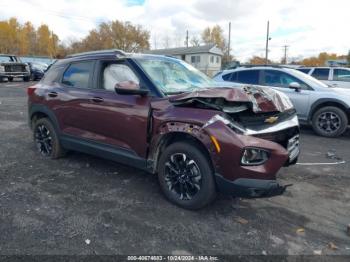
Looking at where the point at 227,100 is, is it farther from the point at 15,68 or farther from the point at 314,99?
the point at 15,68

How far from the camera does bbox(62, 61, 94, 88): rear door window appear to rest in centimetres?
450

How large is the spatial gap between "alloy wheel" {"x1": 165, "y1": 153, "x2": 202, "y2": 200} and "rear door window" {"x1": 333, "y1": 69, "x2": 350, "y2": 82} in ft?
36.9

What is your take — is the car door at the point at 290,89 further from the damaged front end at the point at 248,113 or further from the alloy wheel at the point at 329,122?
the damaged front end at the point at 248,113

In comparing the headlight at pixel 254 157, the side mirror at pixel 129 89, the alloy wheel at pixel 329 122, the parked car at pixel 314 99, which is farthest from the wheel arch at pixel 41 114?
the alloy wheel at pixel 329 122

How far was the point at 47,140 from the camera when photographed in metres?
5.35

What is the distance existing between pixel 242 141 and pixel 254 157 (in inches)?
9.5

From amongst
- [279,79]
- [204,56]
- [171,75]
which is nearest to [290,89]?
[279,79]

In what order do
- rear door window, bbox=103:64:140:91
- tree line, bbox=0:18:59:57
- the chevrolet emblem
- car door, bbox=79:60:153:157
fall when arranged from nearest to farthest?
the chevrolet emblem < car door, bbox=79:60:153:157 < rear door window, bbox=103:64:140:91 < tree line, bbox=0:18:59:57

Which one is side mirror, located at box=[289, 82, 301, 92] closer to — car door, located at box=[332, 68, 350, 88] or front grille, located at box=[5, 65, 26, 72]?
car door, located at box=[332, 68, 350, 88]

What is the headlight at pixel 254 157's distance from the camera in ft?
9.78

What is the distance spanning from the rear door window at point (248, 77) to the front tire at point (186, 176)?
5.53 meters

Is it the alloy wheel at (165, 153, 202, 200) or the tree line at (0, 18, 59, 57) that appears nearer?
the alloy wheel at (165, 153, 202, 200)

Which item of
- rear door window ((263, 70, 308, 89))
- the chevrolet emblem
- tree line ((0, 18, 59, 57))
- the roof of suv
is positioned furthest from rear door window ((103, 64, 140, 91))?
tree line ((0, 18, 59, 57))

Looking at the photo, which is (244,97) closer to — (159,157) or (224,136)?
(224,136)
